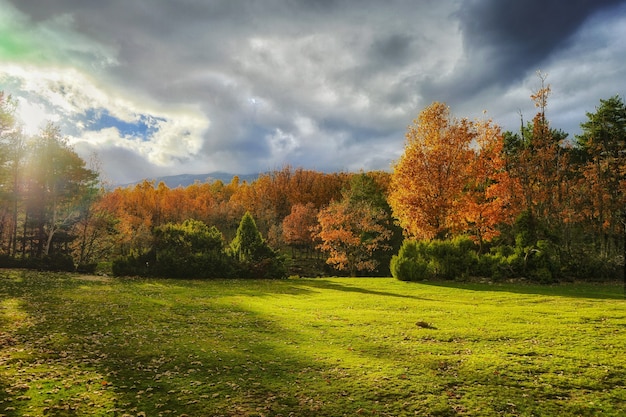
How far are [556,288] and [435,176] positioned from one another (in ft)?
39.6

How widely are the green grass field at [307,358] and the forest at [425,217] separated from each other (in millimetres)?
11930

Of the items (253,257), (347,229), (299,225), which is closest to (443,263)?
(347,229)

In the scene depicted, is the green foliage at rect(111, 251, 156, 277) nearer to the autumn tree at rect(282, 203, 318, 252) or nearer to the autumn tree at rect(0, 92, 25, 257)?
the autumn tree at rect(0, 92, 25, 257)

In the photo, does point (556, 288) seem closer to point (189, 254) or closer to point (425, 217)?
point (425, 217)

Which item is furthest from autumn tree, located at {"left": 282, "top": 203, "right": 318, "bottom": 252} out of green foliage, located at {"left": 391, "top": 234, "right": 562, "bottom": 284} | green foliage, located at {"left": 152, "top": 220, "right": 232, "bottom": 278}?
green foliage, located at {"left": 391, "top": 234, "right": 562, "bottom": 284}

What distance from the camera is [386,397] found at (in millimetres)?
7270

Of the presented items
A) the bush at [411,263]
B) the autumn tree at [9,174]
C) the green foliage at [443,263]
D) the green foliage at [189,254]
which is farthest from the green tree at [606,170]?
the autumn tree at [9,174]

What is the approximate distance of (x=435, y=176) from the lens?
103 feet

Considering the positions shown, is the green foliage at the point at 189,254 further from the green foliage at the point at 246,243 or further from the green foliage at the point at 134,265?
the green foliage at the point at 246,243

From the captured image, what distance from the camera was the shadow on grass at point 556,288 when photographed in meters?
21.6

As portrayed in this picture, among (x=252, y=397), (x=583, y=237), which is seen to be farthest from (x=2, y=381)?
(x=583, y=237)

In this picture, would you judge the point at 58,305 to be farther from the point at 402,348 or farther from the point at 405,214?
the point at 405,214

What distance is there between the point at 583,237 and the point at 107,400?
148ft

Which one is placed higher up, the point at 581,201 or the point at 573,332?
the point at 581,201
